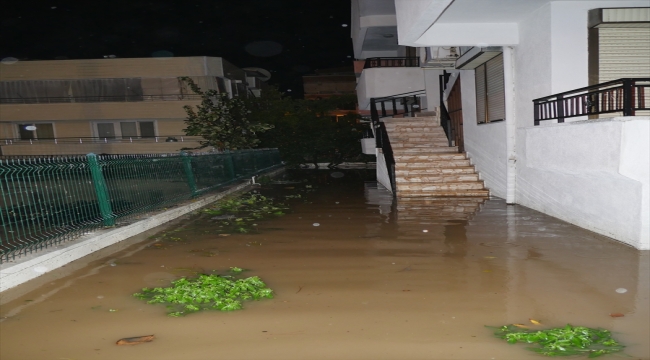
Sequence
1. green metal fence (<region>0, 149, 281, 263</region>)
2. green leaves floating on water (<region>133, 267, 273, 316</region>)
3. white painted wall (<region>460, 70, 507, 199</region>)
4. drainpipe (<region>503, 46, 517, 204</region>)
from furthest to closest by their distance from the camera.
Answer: white painted wall (<region>460, 70, 507, 199</region>) < drainpipe (<region>503, 46, 517, 204</region>) < green metal fence (<region>0, 149, 281, 263</region>) < green leaves floating on water (<region>133, 267, 273, 316</region>)

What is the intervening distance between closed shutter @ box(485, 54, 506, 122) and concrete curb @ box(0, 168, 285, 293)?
8.25 meters

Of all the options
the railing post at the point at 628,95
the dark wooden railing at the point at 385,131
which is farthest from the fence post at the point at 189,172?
the railing post at the point at 628,95

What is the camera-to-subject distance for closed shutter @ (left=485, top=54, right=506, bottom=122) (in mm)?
10773

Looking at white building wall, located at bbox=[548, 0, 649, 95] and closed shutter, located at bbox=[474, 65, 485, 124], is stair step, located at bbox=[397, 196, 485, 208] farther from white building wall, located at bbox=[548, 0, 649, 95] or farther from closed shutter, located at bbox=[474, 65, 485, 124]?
white building wall, located at bbox=[548, 0, 649, 95]

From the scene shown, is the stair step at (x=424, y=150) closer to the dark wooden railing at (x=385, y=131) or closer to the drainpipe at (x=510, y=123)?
the dark wooden railing at (x=385, y=131)

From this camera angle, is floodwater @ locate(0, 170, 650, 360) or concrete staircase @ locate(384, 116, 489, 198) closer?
floodwater @ locate(0, 170, 650, 360)

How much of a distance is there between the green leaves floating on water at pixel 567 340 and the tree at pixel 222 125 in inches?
645

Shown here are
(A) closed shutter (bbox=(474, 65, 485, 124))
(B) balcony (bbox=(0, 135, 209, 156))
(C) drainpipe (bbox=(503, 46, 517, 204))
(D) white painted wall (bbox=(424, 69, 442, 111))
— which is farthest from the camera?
(B) balcony (bbox=(0, 135, 209, 156))

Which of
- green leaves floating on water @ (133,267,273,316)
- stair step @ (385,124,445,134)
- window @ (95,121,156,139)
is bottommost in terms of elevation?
green leaves floating on water @ (133,267,273,316)

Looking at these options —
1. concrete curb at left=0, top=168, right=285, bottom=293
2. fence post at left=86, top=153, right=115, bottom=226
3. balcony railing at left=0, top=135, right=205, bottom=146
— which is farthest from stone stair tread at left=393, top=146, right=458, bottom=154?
balcony railing at left=0, top=135, right=205, bottom=146

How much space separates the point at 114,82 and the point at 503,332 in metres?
36.2

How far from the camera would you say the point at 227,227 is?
8.33 m

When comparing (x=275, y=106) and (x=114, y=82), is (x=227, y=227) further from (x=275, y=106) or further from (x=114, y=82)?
(x=114, y=82)

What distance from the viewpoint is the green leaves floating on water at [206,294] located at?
13.8 ft
